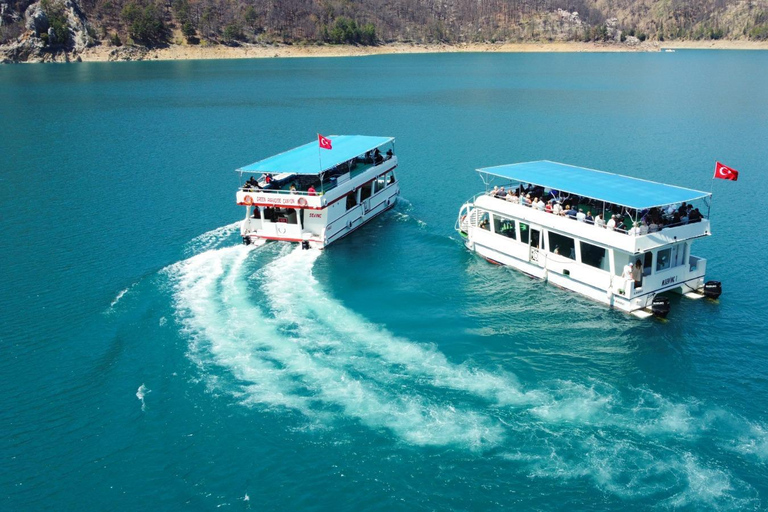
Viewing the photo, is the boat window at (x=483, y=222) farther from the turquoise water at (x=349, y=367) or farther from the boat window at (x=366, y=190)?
the boat window at (x=366, y=190)

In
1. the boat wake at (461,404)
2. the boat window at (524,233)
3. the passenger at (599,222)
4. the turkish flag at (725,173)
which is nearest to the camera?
the boat wake at (461,404)

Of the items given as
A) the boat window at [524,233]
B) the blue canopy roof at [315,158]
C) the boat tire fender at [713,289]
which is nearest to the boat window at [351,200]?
the blue canopy roof at [315,158]

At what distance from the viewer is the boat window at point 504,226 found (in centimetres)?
4291

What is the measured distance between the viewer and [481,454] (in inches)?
957

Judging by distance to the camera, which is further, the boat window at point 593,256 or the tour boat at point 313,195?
the tour boat at point 313,195

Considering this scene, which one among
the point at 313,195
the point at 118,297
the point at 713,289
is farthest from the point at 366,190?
the point at 713,289

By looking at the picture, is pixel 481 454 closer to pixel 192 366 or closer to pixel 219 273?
pixel 192 366

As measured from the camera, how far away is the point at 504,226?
43.5m

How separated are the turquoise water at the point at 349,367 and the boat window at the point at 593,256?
217cm

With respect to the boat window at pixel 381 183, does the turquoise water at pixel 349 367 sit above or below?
below

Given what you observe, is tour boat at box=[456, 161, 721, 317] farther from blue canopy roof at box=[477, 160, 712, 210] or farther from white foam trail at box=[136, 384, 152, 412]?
Result: white foam trail at box=[136, 384, 152, 412]

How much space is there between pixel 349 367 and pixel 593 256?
52.8 ft

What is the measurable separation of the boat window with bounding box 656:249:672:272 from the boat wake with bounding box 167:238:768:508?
10131 millimetres

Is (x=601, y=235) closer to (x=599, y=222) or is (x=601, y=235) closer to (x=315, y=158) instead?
(x=599, y=222)
